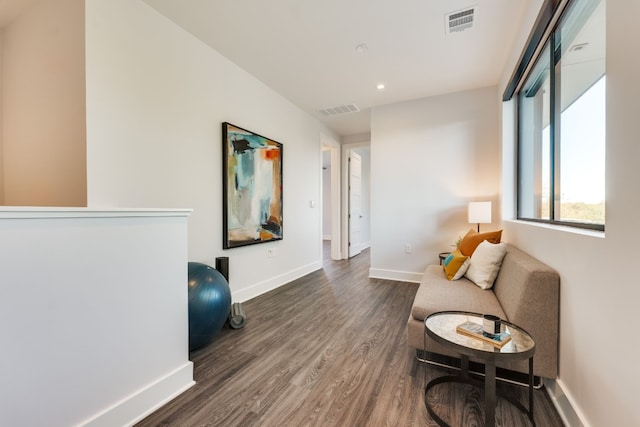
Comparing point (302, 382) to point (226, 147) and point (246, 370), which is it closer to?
point (246, 370)

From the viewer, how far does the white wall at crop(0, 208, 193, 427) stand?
104 centimetres

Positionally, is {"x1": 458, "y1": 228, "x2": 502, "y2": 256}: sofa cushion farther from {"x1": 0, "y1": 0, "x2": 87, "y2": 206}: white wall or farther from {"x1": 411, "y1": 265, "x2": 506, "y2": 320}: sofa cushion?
{"x1": 0, "y1": 0, "x2": 87, "y2": 206}: white wall

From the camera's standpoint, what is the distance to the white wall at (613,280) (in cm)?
99

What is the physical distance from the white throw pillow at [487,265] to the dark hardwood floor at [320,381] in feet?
2.60

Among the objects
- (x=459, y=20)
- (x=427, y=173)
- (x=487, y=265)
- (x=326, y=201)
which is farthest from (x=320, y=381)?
(x=326, y=201)

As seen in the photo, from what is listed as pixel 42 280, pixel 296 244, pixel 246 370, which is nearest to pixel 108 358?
pixel 42 280

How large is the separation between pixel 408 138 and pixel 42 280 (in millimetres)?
4080

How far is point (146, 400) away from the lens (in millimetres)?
1440

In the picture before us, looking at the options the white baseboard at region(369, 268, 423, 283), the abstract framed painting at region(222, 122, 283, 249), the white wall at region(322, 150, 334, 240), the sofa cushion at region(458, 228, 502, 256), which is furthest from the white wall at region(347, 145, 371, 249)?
the sofa cushion at region(458, 228, 502, 256)

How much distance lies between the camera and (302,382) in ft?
5.64

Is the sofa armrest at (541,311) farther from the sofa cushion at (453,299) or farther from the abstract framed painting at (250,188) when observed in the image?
the abstract framed painting at (250,188)

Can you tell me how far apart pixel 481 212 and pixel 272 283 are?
2809mm

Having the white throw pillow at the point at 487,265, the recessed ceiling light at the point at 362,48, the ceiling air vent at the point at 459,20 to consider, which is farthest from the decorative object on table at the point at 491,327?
the recessed ceiling light at the point at 362,48

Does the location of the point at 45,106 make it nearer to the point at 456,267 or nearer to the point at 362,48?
the point at 362,48
